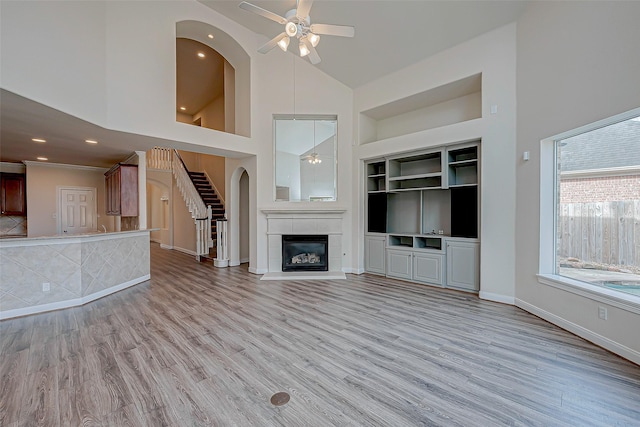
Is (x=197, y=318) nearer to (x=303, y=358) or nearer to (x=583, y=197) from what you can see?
(x=303, y=358)

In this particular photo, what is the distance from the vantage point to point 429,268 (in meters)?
5.01

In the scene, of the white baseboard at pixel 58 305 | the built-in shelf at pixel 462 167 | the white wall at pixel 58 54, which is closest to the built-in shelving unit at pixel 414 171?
the built-in shelf at pixel 462 167

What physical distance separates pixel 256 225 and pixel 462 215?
426 centimetres

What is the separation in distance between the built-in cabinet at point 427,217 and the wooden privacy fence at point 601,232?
1.23 m

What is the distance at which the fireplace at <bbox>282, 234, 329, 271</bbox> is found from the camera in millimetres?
5934

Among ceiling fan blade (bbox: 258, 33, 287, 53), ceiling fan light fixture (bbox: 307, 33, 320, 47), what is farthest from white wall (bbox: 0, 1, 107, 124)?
ceiling fan light fixture (bbox: 307, 33, 320, 47)

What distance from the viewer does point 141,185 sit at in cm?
534

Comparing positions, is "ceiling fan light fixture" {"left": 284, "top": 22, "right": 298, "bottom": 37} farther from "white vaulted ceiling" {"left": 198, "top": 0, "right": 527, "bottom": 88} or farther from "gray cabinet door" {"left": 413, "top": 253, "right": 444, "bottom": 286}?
"gray cabinet door" {"left": 413, "top": 253, "right": 444, "bottom": 286}

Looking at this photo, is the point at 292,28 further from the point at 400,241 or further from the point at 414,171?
the point at 400,241

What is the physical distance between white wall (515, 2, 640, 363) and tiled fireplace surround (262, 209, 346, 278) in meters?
3.30

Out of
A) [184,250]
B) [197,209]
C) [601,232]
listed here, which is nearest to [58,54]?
[197,209]

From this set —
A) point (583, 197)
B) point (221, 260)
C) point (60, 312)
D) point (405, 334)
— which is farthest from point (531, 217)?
point (60, 312)

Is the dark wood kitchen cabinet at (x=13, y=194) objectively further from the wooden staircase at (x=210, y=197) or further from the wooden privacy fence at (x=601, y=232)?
the wooden privacy fence at (x=601, y=232)

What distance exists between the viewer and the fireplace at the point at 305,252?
19.5 ft
